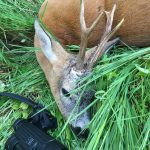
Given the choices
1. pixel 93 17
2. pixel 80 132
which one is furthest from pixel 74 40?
pixel 80 132

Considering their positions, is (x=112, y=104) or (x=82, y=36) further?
(x=82, y=36)

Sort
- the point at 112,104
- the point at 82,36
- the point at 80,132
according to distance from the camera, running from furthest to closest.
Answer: the point at 80,132
the point at 82,36
the point at 112,104

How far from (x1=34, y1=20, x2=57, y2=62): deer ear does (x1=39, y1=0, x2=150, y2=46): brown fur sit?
0.30 m

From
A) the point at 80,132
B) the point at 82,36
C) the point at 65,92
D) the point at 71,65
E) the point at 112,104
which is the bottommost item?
the point at 80,132

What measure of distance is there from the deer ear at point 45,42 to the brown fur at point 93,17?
11.6 inches

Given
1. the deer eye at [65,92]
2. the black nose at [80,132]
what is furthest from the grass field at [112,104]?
the deer eye at [65,92]

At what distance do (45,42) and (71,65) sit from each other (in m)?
0.33

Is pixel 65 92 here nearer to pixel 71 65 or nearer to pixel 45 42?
pixel 71 65

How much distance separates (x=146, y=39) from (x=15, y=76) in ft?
4.73

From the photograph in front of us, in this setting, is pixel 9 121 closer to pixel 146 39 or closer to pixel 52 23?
pixel 52 23

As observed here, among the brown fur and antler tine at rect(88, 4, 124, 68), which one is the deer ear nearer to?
the brown fur

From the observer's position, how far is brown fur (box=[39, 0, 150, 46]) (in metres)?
4.37

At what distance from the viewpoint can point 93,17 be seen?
4.50 meters

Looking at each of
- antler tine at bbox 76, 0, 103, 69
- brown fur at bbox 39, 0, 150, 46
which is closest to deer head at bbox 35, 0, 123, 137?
antler tine at bbox 76, 0, 103, 69
